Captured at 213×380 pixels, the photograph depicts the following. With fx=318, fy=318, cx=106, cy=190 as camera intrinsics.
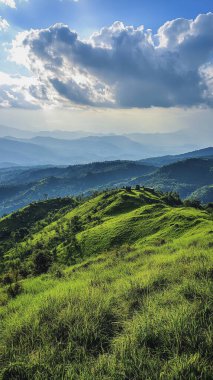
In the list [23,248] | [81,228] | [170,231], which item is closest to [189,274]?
[170,231]

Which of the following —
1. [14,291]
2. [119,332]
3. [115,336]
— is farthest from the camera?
[14,291]

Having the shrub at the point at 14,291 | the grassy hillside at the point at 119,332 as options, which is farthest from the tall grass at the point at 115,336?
the shrub at the point at 14,291

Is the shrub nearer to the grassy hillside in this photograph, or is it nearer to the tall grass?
the grassy hillside

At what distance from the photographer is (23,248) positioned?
116 m

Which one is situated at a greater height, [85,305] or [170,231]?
[85,305]

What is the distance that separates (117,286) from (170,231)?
48.7 metres

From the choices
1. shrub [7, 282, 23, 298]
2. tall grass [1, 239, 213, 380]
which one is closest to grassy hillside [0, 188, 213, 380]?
tall grass [1, 239, 213, 380]

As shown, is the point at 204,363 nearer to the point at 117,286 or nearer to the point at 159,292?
the point at 159,292

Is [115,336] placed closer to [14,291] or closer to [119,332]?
[119,332]

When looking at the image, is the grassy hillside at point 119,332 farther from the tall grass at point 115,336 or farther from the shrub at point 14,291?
the shrub at point 14,291

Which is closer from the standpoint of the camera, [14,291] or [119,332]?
[119,332]

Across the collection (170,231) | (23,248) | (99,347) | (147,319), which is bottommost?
(23,248)

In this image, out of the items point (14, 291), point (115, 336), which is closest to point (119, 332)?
point (115, 336)

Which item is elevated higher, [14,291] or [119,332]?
[119,332]
